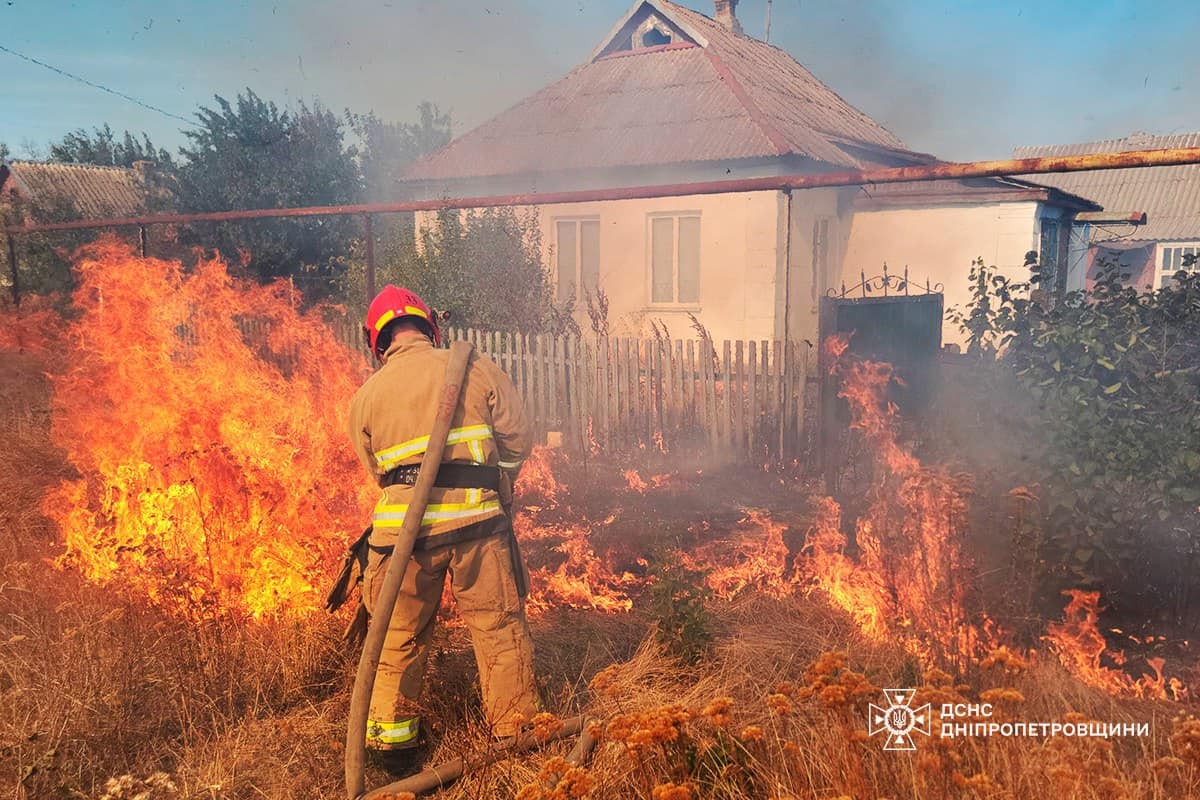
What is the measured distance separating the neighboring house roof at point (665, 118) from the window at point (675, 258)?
3.37 ft

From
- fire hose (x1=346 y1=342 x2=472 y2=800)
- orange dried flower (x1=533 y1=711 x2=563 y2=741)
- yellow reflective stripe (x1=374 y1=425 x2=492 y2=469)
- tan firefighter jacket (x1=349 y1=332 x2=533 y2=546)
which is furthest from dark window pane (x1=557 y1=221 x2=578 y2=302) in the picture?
orange dried flower (x1=533 y1=711 x2=563 y2=741)

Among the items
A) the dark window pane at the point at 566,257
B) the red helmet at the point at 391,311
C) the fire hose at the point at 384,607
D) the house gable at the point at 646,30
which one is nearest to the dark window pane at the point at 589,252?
the dark window pane at the point at 566,257

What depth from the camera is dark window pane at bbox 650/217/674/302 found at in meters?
13.6

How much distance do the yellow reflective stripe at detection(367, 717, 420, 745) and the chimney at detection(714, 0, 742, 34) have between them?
63.7ft

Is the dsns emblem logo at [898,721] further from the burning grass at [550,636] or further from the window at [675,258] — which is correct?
the window at [675,258]

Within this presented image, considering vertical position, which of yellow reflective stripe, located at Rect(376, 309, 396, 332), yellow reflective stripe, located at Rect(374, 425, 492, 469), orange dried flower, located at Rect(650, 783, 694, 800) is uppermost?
yellow reflective stripe, located at Rect(376, 309, 396, 332)

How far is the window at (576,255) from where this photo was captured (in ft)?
46.9

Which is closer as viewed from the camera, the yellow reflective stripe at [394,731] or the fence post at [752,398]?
the yellow reflective stripe at [394,731]

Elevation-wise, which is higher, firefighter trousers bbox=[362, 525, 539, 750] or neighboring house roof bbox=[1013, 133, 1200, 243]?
neighboring house roof bbox=[1013, 133, 1200, 243]

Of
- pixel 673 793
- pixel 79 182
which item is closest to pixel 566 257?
pixel 673 793

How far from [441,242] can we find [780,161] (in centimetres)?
540

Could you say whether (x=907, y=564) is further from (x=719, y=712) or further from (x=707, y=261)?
(x=707, y=261)

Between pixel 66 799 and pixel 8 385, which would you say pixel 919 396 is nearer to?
pixel 66 799

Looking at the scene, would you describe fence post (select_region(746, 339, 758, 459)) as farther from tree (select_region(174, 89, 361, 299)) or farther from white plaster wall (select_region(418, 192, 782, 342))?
tree (select_region(174, 89, 361, 299))
